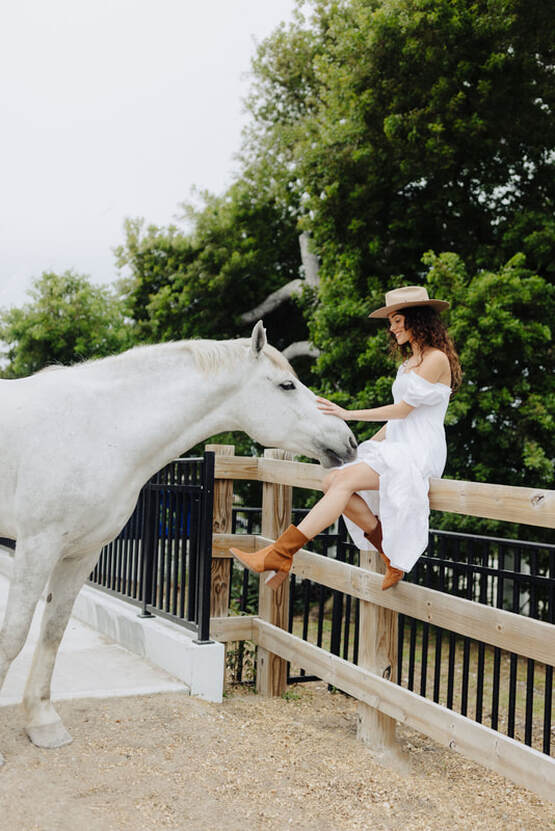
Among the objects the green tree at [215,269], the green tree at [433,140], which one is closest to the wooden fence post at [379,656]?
the green tree at [433,140]

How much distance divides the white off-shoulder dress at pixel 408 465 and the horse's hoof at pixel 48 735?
1.67 m

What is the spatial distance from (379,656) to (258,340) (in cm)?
170

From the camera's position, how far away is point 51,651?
3209 mm

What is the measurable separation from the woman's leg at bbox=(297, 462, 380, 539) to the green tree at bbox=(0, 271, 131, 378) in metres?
18.7

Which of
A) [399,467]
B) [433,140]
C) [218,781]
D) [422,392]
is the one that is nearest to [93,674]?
[218,781]

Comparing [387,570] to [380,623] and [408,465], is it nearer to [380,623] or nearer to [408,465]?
[380,623]

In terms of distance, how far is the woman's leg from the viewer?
2932mm

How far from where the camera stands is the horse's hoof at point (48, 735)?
3090 millimetres

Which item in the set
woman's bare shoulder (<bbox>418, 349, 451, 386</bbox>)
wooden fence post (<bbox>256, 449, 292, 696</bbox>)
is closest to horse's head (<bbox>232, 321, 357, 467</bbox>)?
woman's bare shoulder (<bbox>418, 349, 451, 386</bbox>)

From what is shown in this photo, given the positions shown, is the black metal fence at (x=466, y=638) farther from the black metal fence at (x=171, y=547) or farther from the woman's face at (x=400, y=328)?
the woman's face at (x=400, y=328)

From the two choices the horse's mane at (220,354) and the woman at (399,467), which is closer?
the woman at (399,467)

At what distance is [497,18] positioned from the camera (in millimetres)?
8281

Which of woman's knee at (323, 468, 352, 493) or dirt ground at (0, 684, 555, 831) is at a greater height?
woman's knee at (323, 468, 352, 493)

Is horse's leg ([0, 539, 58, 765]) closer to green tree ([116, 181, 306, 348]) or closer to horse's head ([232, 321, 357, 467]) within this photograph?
horse's head ([232, 321, 357, 467])
